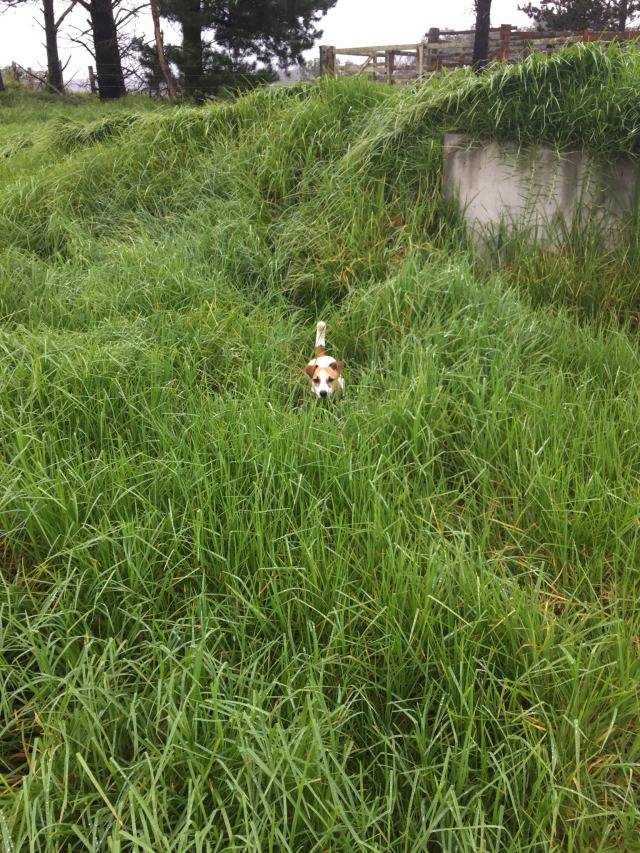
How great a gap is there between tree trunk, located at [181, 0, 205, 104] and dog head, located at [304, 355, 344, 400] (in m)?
11.6

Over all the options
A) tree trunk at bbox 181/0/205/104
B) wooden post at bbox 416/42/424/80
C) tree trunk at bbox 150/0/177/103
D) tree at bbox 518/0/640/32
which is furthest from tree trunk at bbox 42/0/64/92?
tree at bbox 518/0/640/32

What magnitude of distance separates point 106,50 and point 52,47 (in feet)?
18.3

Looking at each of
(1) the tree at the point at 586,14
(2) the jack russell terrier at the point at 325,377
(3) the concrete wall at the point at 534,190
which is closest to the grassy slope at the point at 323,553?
(2) the jack russell terrier at the point at 325,377

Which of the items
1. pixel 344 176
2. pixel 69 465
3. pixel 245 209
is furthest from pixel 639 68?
pixel 69 465

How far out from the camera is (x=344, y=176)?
16.1ft

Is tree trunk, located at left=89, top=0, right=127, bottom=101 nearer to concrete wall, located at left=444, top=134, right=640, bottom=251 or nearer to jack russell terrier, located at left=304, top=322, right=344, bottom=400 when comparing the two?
concrete wall, located at left=444, top=134, right=640, bottom=251

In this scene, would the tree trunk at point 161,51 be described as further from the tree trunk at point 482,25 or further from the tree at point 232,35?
the tree trunk at point 482,25

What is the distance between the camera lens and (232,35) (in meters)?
13.5

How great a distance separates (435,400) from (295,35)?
14.1m

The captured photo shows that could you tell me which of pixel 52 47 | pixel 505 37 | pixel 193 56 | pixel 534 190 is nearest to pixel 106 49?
pixel 193 56

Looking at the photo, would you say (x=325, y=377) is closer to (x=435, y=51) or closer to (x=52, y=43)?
(x=435, y=51)

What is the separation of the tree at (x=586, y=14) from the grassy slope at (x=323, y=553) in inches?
891

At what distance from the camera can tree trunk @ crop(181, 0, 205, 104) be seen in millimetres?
12602

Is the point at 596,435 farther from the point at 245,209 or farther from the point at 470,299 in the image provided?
the point at 245,209
